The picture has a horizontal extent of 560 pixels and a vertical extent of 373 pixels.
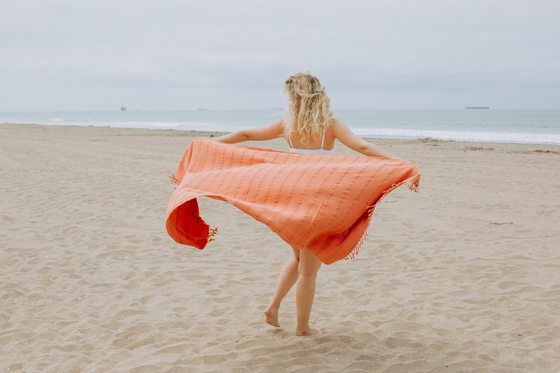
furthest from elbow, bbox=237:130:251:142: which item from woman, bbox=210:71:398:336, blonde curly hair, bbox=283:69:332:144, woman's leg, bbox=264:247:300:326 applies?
woman's leg, bbox=264:247:300:326

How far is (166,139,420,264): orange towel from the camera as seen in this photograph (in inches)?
105

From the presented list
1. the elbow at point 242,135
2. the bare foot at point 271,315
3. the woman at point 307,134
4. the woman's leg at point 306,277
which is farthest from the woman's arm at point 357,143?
the bare foot at point 271,315

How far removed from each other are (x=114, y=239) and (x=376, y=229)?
3.76m

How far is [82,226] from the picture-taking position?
6.32m

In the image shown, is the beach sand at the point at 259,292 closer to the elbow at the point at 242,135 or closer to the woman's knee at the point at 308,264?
the woman's knee at the point at 308,264

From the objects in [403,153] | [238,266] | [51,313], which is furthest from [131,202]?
[403,153]

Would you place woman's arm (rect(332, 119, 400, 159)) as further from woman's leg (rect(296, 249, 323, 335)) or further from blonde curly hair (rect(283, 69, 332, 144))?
woman's leg (rect(296, 249, 323, 335))

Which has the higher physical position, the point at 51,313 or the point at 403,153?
the point at 403,153

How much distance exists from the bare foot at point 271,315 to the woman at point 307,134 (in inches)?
10.3

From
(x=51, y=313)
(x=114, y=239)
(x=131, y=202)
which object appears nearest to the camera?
(x=51, y=313)

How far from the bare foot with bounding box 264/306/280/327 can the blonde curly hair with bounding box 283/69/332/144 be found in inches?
57.1

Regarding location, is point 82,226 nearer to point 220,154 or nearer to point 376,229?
point 220,154

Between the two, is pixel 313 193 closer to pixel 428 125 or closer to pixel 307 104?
pixel 307 104

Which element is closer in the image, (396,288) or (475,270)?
(396,288)
